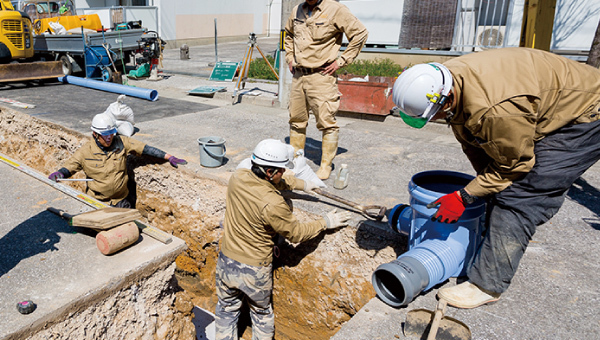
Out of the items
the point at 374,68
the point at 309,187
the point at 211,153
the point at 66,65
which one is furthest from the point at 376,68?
the point at 66,65

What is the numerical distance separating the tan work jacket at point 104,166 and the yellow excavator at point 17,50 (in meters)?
6.30

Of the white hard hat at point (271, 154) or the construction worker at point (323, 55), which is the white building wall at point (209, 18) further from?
the white hard hat at point (271, 154)

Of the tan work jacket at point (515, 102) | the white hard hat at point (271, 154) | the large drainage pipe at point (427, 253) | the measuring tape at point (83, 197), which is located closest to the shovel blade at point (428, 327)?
the large drainage pipe at point (427, 253)

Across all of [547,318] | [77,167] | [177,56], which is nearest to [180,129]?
[77,167]

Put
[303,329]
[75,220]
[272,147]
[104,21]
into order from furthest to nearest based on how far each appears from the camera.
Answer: [104,21] < [303,329] < [75,220] < [272,147]

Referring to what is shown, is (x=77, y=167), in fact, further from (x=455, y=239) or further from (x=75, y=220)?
(x=455, y=239)

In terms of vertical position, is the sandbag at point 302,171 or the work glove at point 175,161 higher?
the sandbag at point 302,171

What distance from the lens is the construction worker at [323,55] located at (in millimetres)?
4164

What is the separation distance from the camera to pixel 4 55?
9180mm

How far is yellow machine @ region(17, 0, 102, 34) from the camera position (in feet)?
38.2

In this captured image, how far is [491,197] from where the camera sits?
8.32ft

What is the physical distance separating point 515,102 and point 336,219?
5.81 ft

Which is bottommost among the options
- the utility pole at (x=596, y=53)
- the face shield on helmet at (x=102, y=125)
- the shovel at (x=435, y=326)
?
the shovel at (x=435, y=326)

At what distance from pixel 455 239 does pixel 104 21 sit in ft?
58.6
